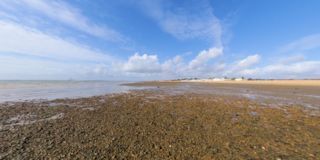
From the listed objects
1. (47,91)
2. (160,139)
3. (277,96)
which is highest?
(47,91)

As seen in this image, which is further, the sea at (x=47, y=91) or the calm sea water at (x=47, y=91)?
the calm sea water at (x=47, y=91)

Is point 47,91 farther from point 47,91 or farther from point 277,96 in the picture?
point 277,96

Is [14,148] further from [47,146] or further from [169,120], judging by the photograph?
[169,120]

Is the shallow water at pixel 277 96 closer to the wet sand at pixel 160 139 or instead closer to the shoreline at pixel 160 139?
the shoreline at pixel 160 139

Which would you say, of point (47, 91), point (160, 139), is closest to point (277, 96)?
point (160, 139)

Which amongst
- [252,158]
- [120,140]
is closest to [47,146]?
[120,140]

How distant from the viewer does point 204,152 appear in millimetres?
4824

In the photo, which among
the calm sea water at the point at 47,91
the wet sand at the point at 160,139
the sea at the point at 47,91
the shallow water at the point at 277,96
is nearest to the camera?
the wet sand at the point at 160,139

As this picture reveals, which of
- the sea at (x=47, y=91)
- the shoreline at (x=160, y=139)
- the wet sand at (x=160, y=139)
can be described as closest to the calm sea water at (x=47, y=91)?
the sea at (x=47, y=91)

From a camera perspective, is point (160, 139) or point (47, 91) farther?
point (47, 91)

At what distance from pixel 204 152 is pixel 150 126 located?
3275mm

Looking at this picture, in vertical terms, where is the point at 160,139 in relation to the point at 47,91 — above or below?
below

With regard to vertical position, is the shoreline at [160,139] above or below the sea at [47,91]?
below

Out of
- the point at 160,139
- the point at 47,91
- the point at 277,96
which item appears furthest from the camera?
the point at 47,91
